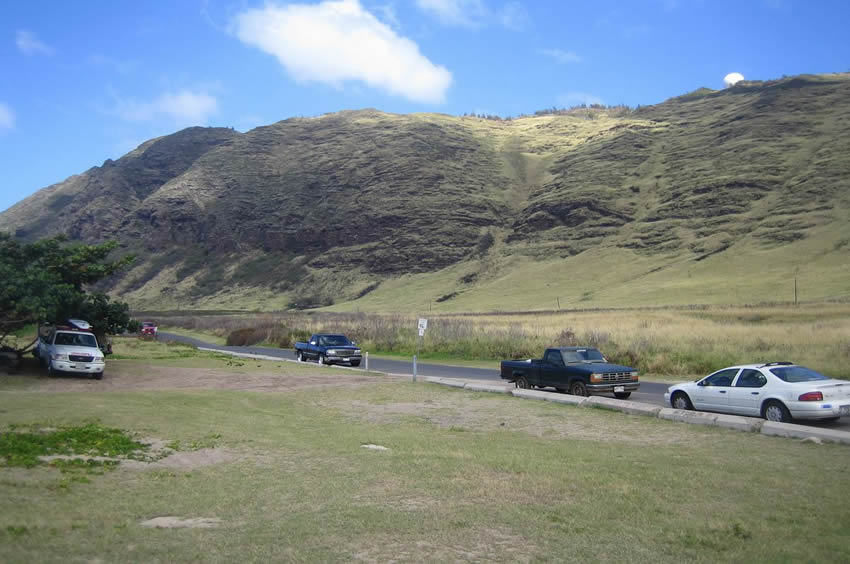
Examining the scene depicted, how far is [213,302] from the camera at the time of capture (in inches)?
4387

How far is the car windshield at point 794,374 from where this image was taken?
44.4 feet

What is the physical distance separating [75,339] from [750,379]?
20.4m

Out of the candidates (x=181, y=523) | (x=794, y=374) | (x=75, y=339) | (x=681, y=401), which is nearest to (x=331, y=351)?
(x=75, y=339)

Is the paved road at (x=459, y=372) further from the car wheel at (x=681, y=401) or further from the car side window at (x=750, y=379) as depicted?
the car side window at (x=750, y=379)

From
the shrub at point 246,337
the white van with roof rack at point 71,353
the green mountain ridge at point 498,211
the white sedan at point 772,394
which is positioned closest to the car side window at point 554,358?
the white sedan at point 772,394

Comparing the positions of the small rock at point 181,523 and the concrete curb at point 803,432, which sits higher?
the concrete curb at point 803,432

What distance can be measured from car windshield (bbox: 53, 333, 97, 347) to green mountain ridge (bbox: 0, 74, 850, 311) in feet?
178

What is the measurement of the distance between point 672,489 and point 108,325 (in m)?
24.7

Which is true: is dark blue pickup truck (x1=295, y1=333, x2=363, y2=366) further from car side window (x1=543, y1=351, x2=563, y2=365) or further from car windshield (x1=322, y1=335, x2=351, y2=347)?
car side window (x1=543, y1=351, x2=563, y2=365)

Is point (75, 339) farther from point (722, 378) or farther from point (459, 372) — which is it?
point (722, 378)

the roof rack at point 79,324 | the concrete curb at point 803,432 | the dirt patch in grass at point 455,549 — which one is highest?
the roof rack at point 79,324

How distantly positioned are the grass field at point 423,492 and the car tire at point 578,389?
3.81m

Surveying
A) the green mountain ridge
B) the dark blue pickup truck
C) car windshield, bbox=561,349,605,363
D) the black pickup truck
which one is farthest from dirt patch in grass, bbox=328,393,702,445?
the green mountain ridge

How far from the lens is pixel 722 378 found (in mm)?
14820
